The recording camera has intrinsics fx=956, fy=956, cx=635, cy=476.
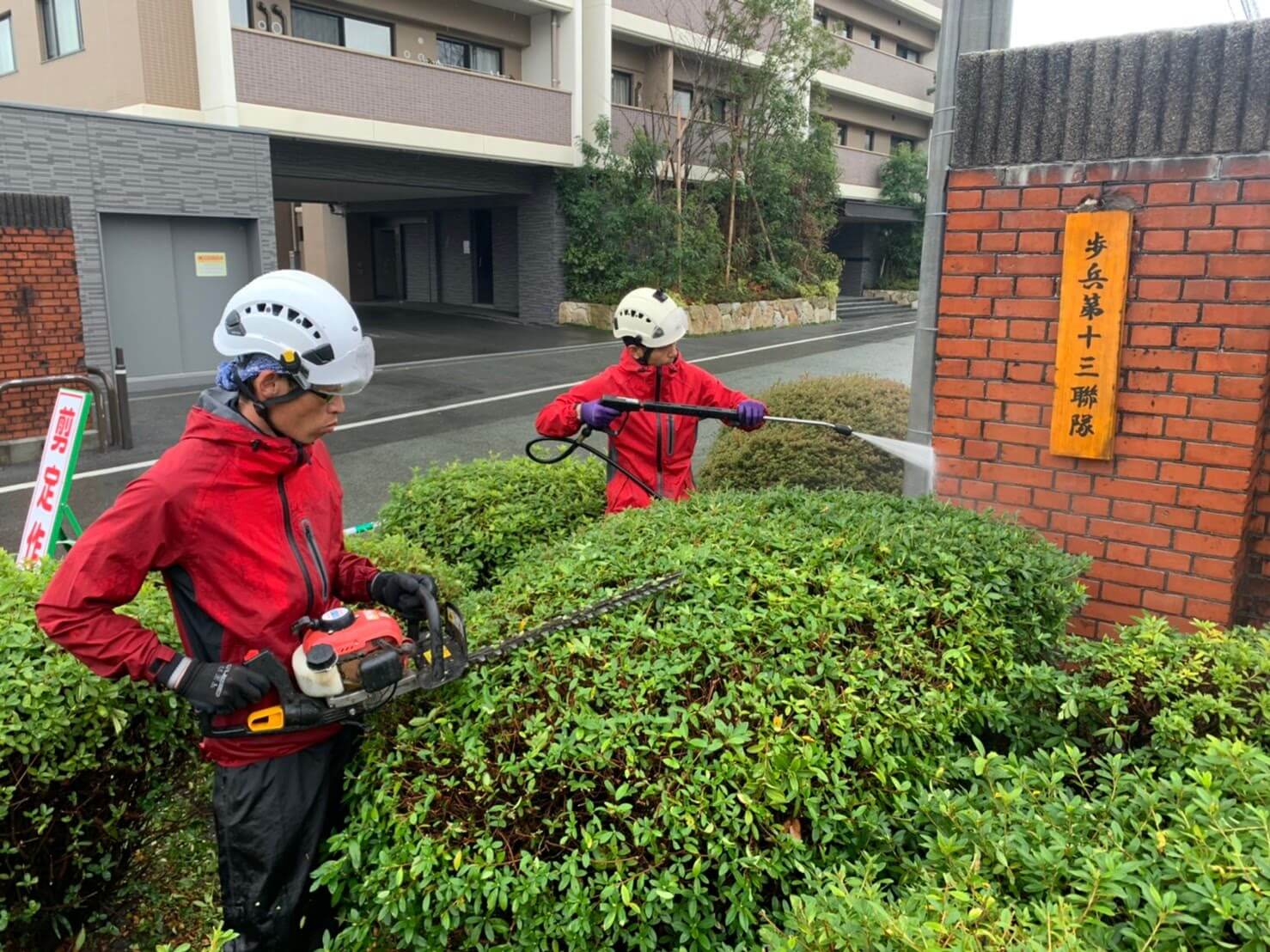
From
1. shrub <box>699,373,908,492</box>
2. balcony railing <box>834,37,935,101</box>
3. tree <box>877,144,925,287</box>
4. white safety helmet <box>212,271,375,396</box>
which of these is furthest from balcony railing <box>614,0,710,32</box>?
white safety helmet <box>212,271,375,396</box>

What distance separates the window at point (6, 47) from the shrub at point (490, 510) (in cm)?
1927

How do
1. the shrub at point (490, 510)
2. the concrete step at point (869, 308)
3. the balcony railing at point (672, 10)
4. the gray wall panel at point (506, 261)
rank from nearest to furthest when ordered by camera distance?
the shrub at point (490, 510)
the balcony railing at point (672, 10)
the gray wall panel at point (506, 261)
the concrete step at point (869, 308)

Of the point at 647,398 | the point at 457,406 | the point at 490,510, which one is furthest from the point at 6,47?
the point at 647,398

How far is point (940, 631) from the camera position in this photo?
2.76m

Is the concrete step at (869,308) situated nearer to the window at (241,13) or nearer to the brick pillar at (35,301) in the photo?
the window at (241,13)

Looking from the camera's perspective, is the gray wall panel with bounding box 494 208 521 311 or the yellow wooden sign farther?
the gray wall panel with bounding box 494 208 521 311

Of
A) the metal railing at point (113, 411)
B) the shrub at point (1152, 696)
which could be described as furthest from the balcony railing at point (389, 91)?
the shrub at point (1152, 696)

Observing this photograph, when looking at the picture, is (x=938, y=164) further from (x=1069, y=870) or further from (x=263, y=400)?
(x=1069, y=870)

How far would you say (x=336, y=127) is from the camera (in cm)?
1730

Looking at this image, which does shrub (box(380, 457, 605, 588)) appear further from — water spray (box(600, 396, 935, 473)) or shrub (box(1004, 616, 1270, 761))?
shrub (box(1004, 616, 1270, 761))

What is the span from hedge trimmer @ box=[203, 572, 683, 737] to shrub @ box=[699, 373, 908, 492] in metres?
3.52

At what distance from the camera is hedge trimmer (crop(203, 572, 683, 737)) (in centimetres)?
224

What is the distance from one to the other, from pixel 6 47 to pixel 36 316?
12.0 metres

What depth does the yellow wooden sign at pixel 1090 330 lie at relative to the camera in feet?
11.9
